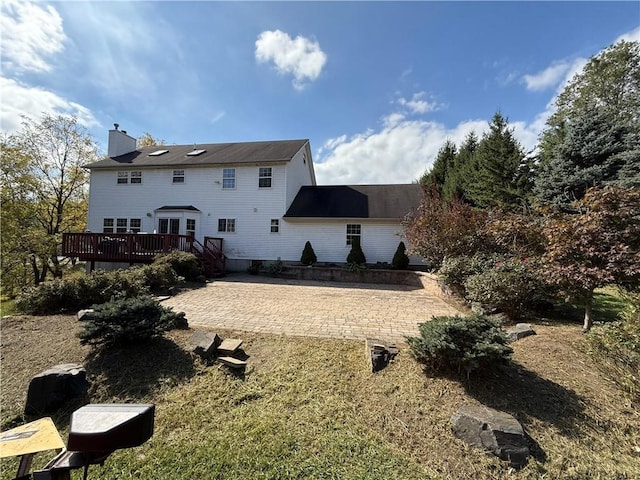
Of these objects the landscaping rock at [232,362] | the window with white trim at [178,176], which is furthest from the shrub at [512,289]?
the window with white trim at [178,176]

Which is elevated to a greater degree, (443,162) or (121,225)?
(443,162)

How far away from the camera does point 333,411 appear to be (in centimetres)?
313

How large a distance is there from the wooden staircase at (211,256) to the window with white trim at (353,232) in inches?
279

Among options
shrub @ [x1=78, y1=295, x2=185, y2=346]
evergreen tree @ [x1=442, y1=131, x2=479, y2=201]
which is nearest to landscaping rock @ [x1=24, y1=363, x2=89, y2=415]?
shrub @ [x1=78, y1=295, x2=185, y2=346]

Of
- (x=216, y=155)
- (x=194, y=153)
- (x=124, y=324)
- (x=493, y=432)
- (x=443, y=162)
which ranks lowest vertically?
(x=493, y=432)

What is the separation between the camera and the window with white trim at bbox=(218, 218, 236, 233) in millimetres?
16328

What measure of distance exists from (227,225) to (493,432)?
51.9 ft

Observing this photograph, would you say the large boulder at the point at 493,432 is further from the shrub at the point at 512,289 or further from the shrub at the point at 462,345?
the shrub at the point at 512,289

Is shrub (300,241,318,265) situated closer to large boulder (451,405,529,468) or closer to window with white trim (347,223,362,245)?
window with white trim (347,223,362,245)

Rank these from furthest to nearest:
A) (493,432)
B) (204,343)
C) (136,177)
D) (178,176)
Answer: (136,177)
(178,176)
(204,343)
(493,432)

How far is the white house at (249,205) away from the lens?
15.3 meters

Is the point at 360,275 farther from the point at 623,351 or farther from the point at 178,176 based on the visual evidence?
the point at 178,176

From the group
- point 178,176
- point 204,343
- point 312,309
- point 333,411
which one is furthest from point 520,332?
point 178,176

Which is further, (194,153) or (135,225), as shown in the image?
(194,153)
